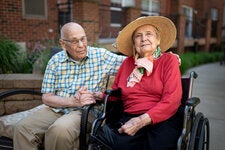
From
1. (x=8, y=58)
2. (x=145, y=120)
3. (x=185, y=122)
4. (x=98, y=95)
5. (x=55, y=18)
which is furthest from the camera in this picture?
(x=55, y=18)

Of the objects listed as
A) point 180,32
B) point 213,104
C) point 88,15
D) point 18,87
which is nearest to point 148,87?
point 18,87

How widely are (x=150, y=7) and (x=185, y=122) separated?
40.2ft

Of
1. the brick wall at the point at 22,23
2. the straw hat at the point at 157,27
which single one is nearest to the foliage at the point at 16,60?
the straw hat at the point at 157,27

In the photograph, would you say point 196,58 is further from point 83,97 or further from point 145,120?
point 145,120

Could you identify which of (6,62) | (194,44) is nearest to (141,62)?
(6,62)

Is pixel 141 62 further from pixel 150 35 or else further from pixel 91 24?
pixel 91 24

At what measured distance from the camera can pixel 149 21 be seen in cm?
241

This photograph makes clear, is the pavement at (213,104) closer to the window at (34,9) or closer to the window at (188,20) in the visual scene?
the window at (34,9)

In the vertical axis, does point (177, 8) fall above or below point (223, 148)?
above

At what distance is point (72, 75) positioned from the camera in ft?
8.77

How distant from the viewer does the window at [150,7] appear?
12.9 meters

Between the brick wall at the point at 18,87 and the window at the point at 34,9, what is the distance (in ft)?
16.2

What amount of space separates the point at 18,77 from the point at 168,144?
2.14m

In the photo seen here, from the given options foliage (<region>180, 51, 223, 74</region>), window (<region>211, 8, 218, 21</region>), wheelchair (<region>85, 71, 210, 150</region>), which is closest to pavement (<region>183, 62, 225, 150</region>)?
wheelchair (<region>85, 71, 210, 150</region>)
